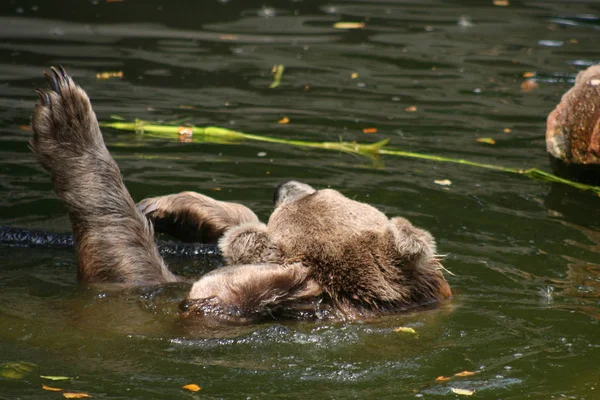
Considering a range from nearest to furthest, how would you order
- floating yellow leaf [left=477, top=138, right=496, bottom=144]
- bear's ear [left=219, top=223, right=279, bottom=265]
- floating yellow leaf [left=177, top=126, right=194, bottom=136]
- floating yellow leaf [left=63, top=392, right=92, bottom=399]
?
1. floating yellow leaf [left=63, top=392, right=92, bottom=399]
2. bear's ear [left=219, top=223, right=279, bottom=265]
3. floating yellow leaf [left=177, top=126, right=194, bottom=136]
4. floating yellow leaf [left=477, top=138, right=496, bottom=144]

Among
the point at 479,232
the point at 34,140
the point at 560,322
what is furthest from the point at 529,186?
the point at 34,140

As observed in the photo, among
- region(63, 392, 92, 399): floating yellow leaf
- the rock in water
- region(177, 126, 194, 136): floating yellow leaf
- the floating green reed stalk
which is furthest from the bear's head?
region(177, 126, 194, 136): floating yellow leaf

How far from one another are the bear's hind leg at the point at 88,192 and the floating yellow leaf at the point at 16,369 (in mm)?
1296

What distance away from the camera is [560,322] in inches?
208

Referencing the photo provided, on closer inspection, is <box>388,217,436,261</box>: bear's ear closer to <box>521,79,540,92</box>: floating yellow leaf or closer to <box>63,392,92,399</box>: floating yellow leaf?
<box>63,392,92,399</box>: floating yellow leaf

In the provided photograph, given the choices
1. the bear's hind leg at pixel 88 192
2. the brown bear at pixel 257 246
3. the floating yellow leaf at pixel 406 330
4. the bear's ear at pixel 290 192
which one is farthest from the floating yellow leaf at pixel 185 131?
the floating yellow leaf at pixel 406 330

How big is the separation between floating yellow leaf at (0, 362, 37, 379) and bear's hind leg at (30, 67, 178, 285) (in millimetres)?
1296

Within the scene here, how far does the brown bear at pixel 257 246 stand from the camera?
4.96 m

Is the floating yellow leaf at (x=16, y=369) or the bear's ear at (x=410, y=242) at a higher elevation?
the bear's ear at (x=410, y=242)

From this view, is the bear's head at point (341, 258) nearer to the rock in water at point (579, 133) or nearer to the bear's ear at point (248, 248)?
the bear's ear at point (248, 248)

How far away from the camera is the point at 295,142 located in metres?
8.67

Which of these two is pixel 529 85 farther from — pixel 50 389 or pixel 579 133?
pixel 50 389

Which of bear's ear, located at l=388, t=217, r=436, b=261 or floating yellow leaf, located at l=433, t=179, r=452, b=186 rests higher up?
bear's ear, located at l=388, t=217, r=436, b=261

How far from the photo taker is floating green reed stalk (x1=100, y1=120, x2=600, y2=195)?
8.21 metres
